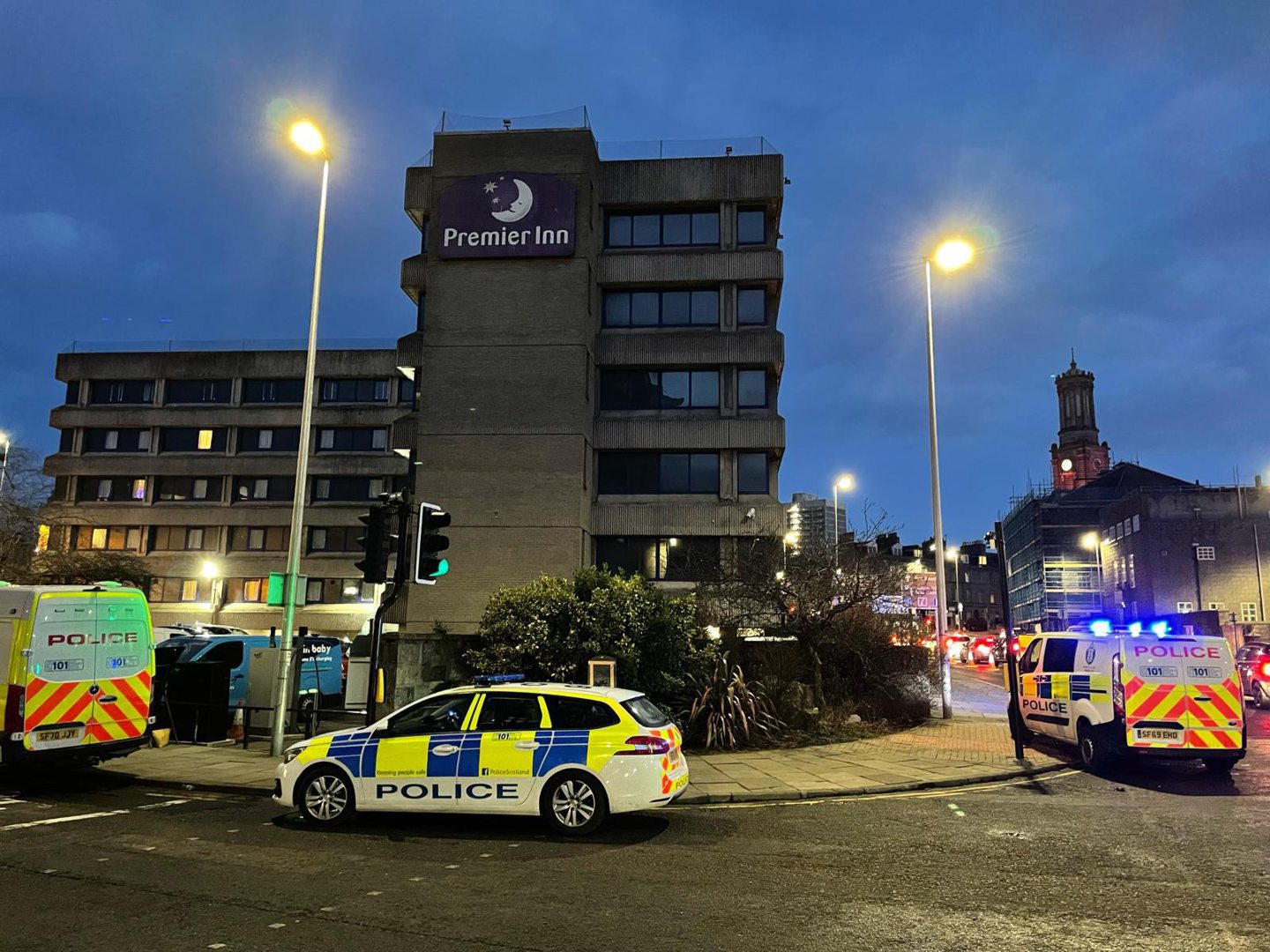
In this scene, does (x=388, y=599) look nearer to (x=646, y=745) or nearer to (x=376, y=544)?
(x=376, y=544)

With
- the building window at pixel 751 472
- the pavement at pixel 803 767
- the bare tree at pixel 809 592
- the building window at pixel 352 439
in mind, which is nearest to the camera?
the pavement at pixel 803 767

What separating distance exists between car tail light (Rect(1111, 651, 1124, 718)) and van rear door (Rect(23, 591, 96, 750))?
14382mm

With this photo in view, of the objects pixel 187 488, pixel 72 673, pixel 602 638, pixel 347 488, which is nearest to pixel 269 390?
pixel 187 488

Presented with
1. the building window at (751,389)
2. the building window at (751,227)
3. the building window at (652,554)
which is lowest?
the building window at (652,554)

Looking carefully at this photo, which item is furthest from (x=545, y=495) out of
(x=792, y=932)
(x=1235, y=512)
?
(x=1235, y=512)

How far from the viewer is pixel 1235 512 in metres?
67.9

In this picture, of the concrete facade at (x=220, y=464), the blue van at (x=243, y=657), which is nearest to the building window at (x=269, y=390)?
the concrete facade at (x=220, y=464)

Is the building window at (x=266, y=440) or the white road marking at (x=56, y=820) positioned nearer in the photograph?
the white road marking at (x=56, y=820)

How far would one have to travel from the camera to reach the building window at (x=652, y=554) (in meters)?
31.5

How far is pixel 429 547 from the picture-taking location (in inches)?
483

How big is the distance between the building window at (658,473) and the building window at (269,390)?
30075mm

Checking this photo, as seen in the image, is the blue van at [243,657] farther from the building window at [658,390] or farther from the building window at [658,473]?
the building window at [658,390]

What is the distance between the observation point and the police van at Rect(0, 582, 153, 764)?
1089 centimetres

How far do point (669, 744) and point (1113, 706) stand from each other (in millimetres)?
7811
